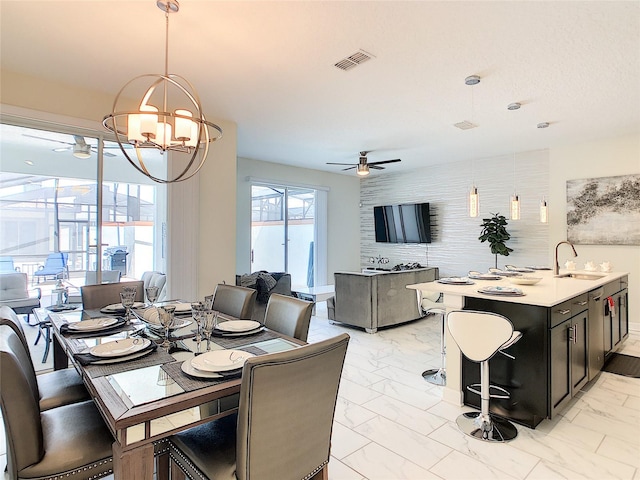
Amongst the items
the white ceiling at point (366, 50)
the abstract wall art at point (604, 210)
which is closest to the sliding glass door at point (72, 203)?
the white ceiling at point (366, 50)

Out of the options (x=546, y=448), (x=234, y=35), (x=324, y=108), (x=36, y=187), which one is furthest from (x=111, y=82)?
(x=546, y=448)

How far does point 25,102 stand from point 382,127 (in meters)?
3.72

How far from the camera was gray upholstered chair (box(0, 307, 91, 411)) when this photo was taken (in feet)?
6.09

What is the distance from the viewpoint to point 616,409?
290 centimetres

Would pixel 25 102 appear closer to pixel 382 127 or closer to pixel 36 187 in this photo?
pixel 36 187

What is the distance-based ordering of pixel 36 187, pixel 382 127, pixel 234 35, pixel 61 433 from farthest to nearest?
pixel 382 127, pixel 36 187, pixel 234 35, pixel 61 433

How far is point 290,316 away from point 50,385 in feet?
4.65

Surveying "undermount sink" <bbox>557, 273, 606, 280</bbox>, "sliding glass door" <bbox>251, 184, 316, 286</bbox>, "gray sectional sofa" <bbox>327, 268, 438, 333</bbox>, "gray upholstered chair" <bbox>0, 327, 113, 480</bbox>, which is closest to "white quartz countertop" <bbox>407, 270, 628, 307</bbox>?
"undermount sink" <bbox>557, 273, 606, 280</bbox>

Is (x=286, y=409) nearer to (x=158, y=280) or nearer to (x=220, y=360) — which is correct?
(x=220, y=360)

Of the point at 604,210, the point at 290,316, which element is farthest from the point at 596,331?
the point at 290,316

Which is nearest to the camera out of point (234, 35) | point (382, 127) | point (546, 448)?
point (546, 448)

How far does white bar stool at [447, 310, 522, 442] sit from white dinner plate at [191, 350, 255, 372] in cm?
155

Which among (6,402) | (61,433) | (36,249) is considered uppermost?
(36,249)

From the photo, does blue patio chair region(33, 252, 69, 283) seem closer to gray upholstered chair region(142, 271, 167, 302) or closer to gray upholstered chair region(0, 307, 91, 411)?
gray upholstered chair region(142, 271, 167, 302)
